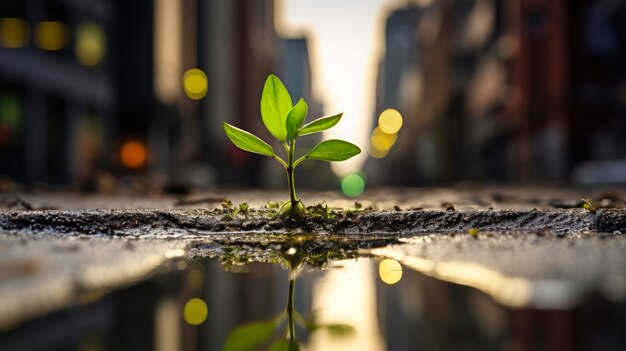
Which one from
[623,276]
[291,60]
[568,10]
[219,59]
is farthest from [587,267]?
[291,60]

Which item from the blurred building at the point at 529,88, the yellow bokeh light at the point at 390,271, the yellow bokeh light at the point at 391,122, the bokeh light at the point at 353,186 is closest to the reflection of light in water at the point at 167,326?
the yellow bokeh light at the point at 390,271

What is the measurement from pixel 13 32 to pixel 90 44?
6166 millimetres

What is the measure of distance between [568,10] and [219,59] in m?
26.3

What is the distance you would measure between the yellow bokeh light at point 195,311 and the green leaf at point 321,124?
1.11 metres

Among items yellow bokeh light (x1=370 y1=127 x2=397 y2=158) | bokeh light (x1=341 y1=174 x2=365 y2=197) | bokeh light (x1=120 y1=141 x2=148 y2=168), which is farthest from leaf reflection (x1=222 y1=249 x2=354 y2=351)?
yellow bokeh light (x1=370 y1=127 x2=397 y2=158)

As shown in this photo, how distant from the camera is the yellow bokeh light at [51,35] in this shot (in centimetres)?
1878

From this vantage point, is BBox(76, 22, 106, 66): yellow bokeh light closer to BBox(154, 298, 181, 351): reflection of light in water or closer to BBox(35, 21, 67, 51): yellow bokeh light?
BBox(35, 21, 67, 51): yellow bokeh light

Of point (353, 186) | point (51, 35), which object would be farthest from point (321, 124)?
point (353, 186)

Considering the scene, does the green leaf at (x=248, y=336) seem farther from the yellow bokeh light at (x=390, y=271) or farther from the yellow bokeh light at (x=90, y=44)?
the yellow bokeh light at (x=90, y=44)

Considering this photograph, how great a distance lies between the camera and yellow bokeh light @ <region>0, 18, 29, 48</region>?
16625 mm

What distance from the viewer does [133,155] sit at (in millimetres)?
26766

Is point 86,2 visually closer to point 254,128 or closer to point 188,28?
point 188,28

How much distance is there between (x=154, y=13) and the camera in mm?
27266

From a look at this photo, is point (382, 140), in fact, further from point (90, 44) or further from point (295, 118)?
point (295, 118)
